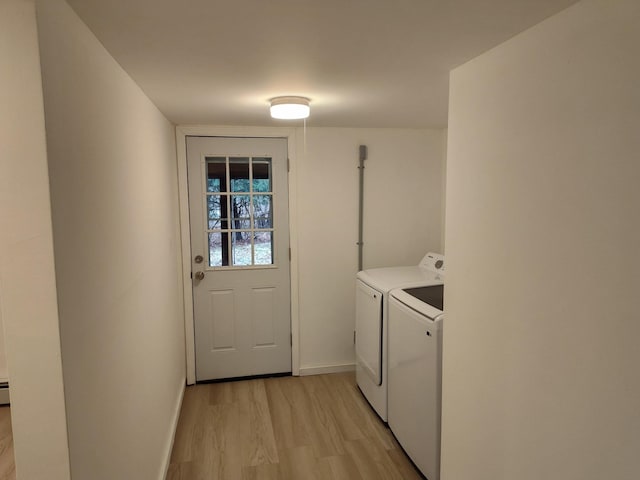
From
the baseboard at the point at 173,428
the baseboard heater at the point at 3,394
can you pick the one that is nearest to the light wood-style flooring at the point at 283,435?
the baseboard at the point at 173,428

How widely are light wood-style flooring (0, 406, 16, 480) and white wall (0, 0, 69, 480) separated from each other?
1.66m

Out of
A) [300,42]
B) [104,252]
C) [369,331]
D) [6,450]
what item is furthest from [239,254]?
[300,42]

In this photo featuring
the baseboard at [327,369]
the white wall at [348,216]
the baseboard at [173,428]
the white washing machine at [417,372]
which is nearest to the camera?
the white washing machine at [417,372]

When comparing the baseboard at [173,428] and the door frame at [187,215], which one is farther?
the door frame at [187,215]

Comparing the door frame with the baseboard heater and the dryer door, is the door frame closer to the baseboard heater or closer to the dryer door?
the dryer door

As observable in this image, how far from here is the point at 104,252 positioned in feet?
4.54

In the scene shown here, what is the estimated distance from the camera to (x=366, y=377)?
3133 millimetres

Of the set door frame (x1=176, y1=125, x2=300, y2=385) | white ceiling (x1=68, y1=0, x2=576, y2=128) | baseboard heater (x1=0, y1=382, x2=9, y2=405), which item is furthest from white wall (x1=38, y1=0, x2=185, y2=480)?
baseboard heater (x1=0, y1=382, x2=9, y2=405)

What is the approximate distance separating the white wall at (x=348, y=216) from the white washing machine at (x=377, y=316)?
368mm

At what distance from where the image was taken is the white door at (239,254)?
3.31 metres

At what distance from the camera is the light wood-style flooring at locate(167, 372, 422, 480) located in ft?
7.95

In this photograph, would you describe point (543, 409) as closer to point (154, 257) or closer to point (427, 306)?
point (427, 306)

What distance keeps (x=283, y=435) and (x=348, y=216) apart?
171cm

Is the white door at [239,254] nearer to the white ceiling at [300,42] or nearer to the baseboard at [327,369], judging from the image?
the baseboard at [327,369]
